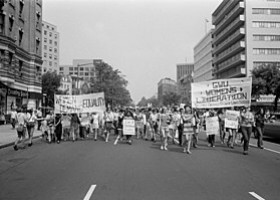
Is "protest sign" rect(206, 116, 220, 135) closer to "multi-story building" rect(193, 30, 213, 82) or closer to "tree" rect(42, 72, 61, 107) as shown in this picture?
"tree" rect(42, 72, 61, 107)

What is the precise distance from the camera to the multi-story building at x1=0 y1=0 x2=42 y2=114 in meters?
26.7

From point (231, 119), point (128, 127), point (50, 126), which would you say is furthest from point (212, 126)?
point (50, 126)

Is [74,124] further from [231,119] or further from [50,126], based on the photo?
[231,119]

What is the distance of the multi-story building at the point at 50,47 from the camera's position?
11269cm

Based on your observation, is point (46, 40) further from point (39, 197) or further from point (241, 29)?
point (39, 197)

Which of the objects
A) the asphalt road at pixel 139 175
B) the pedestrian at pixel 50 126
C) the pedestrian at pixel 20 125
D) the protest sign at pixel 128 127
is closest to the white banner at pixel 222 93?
the asphalt road at pixel 139 175

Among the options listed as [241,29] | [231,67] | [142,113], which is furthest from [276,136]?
[231,67]

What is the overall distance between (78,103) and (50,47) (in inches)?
4178

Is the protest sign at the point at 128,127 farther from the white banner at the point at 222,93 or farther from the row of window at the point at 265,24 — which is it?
the row of window at the point at 265,24

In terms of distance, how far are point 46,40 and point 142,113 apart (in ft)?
348

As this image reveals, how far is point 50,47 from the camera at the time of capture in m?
116

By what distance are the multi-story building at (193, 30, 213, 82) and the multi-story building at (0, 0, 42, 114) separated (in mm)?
60889

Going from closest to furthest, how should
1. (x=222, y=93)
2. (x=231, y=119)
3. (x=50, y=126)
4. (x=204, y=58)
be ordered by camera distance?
(x=231, y=119) → (x=222, y=93) → (x=50, y=126) → (x=204, y=58)

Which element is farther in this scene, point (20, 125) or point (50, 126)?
point (50, 126)
